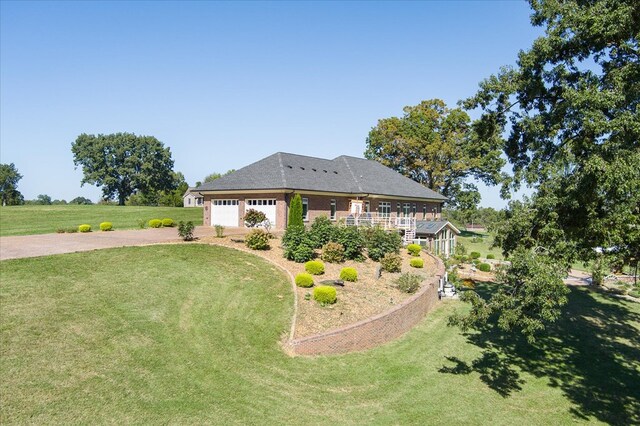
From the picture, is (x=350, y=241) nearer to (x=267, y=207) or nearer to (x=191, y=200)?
(x=267, y=207)

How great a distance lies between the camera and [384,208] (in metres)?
43.7

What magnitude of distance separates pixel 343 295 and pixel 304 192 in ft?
51.2

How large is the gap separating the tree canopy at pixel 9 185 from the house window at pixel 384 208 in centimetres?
9271

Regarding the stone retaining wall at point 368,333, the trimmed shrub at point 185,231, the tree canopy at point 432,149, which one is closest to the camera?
the stone retaining wall at point 368,333

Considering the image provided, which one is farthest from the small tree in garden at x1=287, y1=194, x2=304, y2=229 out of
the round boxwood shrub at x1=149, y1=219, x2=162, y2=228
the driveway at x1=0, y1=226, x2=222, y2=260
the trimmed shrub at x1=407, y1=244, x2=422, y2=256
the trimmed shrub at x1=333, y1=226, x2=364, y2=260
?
the round boxwood shrub at x1=149, y1=219, x2=162, y2=228

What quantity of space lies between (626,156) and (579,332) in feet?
46.4

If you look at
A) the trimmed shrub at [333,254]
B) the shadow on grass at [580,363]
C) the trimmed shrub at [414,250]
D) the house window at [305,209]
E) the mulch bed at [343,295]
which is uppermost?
the house window at [305,209]

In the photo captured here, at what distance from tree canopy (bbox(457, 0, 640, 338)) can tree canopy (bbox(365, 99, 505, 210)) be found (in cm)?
4098

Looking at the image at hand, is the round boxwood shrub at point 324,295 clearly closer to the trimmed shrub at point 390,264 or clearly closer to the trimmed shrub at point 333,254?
the trimmed shrub at point 333,254

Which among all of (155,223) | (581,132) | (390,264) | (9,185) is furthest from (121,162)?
(581,132)

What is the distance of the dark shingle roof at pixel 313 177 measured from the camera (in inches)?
1337

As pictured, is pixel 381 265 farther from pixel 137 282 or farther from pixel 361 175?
pixel 361 175

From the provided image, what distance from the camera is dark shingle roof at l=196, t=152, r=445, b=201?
34.0 metres

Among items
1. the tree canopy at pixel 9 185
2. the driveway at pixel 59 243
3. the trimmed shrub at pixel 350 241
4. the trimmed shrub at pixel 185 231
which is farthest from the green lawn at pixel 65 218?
the tree canopy at pixel 9 185
